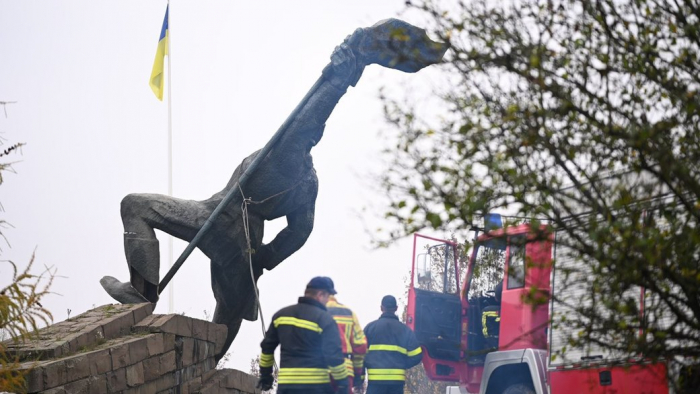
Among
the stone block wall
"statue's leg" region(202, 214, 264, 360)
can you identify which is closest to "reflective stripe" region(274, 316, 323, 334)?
the stone block wall

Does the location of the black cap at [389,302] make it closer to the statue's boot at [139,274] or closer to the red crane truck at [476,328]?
the red crane truck at [476,328]

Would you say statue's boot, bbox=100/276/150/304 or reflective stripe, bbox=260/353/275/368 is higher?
statue's boot, bbox=100/276/150/304

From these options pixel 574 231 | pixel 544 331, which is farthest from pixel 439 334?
pixel 574 231

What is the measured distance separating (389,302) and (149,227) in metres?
2.88

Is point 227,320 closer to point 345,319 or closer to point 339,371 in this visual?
point 345,319

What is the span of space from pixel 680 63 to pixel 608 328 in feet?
5.67

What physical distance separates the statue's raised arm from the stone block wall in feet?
1.49

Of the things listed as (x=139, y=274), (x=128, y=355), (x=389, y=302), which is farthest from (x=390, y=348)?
(x=128, y=355)

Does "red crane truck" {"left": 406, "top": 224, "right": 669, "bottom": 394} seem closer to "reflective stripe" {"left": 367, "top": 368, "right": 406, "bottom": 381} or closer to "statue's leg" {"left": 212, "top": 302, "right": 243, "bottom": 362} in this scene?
"reflective stripe" {"left": 367, "top": 368, "right": 406, "bottom": 381}

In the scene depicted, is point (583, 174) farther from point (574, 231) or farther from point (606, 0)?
point (606, 0)

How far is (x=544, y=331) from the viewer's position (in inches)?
479

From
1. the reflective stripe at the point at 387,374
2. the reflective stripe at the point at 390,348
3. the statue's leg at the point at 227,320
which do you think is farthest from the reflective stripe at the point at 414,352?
the statue's leg at the point at 227,320

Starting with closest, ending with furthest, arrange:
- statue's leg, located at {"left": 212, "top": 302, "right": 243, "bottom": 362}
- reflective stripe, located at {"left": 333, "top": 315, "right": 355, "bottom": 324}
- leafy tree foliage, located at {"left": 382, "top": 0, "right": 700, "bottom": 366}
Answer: leafy tree foliage, located at {"left": 382, "top": 0, "right": 700, "bottom": 366}
reflective stripe, located at {"left": 333, "top": 315, "right": 355, "bottom": 324}
statue's leg, located at {"left": 212, "top": 302, "right": 243, "bottom": 362}

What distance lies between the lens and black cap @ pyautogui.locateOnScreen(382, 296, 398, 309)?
12320mm
